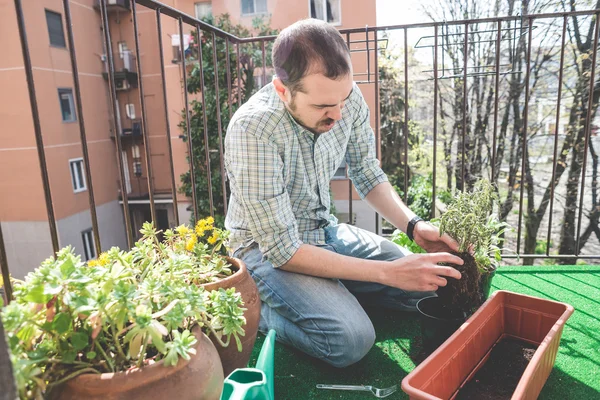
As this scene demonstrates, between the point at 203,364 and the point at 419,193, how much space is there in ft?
→ 32.5

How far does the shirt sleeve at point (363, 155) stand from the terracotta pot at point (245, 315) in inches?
38.9

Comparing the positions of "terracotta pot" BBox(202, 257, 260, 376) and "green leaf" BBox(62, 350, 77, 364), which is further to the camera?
"terracotta pot" BBox(202, 257, 260, 376)

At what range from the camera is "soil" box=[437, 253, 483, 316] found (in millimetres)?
1416

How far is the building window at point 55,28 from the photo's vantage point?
11.2 meters

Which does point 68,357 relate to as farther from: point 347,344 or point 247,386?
point 347,344

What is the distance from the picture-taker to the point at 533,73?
26.7ft

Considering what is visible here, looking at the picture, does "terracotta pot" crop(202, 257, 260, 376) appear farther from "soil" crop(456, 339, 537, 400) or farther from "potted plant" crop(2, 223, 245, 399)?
"soil" crop(456, 339, 537, 400)

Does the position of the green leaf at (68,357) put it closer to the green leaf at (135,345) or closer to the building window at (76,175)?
the green leaf at (135,345)

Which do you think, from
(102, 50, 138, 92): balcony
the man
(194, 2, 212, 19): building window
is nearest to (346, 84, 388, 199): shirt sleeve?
the man

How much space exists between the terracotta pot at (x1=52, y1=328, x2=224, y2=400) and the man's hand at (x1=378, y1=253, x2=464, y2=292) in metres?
0.78

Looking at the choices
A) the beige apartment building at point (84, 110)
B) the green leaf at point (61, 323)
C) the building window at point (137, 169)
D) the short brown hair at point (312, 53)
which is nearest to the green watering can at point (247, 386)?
the green leaf at point (61, 323)

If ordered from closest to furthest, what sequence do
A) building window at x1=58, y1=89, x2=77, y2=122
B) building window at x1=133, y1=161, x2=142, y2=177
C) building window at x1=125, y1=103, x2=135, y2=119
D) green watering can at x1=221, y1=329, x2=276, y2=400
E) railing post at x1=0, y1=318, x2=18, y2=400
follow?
1. railing post at x1=0, y1=318, x2=18, y2=400
2. green watering can at x1=221, y1=329, x2=276, y2=400
3. building window at x1=58, y1=89, x2=77, y2=122
4. building window at x1=125, y1=103, x2=135, y2=119
5. building window at x1=133, y1=161, x2=142, y2=177

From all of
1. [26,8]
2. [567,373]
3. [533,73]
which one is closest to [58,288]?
[567,373]

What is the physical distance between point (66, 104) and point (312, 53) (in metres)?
12.7
